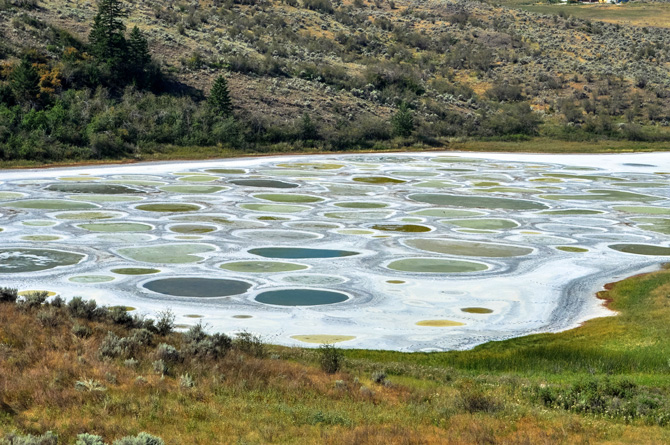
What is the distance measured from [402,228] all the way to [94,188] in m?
19.6

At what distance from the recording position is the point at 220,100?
243ft

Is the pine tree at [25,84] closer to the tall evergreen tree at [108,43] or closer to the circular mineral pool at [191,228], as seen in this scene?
the tall evergreen tree at [108,43]

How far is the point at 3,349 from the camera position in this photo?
14.2 metres

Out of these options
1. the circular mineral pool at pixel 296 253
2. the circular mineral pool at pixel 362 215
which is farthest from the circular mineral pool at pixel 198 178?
the circular mineral pool at pixel 296 253

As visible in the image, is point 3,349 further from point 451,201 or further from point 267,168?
point 267,168

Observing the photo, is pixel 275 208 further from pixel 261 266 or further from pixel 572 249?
pixel 572 249

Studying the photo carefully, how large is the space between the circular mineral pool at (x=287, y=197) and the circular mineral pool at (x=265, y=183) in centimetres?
330

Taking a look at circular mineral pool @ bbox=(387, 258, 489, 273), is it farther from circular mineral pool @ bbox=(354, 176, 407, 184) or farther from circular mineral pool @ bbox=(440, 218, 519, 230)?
circular mineral pool @ bbox=(354, 176, 407, 184)

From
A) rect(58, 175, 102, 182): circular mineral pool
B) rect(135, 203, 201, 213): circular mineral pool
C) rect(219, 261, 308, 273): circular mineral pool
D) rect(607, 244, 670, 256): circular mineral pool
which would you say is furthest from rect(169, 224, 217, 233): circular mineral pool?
rect(607, 244, 670, 256): circular mineral pool

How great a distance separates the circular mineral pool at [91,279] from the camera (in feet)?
83.6

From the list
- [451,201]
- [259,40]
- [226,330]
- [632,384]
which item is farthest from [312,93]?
[632,384]

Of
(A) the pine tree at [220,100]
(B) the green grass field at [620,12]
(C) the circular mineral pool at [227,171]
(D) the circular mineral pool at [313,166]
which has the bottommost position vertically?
(C) the circular mineral pool at [227,171]

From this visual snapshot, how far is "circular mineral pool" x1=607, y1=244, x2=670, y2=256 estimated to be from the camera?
32.2 meters

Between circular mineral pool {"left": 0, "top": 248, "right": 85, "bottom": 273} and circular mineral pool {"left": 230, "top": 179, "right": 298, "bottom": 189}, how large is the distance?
67.6 ft
